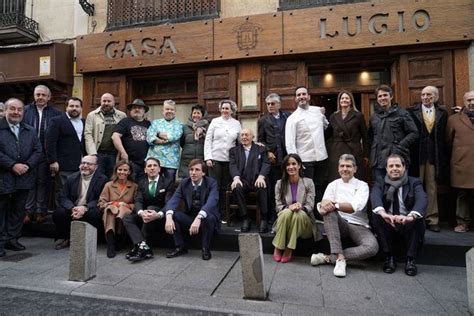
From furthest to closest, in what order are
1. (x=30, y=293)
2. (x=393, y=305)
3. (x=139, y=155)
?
(x=139, y=155) → (x=30, y=293) → (x=393, y=305)

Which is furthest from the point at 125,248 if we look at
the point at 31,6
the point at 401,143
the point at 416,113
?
the point at 31,6

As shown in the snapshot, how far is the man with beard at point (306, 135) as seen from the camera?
4688 mm

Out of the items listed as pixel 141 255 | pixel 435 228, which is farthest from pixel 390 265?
pixel 141 255

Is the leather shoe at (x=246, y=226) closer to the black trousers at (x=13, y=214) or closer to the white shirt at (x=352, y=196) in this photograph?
the white shirt at (x=352, y=196)

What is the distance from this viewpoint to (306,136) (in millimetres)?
4711

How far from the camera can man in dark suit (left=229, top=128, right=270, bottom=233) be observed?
4.63 metres

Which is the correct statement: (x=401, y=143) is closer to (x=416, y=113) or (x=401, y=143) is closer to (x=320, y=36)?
(x=416, y=113)

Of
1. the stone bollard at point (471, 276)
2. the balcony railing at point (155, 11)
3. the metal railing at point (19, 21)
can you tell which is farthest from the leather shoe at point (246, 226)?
the metal railing at point (19, 21)

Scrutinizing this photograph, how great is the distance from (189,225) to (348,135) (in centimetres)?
268

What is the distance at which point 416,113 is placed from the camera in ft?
15.8

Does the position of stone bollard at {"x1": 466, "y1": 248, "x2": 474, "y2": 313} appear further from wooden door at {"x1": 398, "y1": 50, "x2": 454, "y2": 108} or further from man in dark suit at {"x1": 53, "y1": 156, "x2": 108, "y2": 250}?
man in dark suit at {"x1": 53, "y1": 156, "x2": 108, "y2": 250}

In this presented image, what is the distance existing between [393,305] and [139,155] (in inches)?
160

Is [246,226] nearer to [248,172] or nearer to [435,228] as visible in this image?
[248,172]

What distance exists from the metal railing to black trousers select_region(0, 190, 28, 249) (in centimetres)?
490
